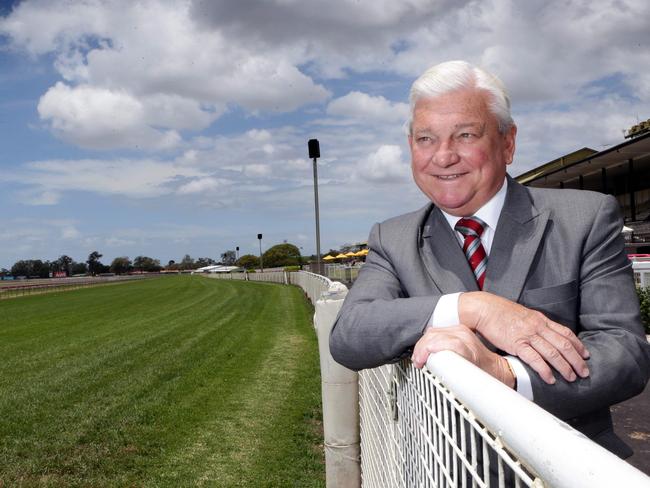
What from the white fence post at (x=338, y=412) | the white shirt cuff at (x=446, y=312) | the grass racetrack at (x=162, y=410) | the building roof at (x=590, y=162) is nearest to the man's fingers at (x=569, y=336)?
the white shirt cuff at (x=446, y=312)

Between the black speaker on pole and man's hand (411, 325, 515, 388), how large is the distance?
21661 millimetres

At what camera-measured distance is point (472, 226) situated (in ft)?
7.06

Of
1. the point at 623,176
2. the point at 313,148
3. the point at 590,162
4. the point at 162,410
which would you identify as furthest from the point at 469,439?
the point at 623,176

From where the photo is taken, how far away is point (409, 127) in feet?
7.52

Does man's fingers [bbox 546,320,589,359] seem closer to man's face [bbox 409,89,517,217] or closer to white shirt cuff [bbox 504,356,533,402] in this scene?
white shirt cuff [bbox 504,356,533,402]

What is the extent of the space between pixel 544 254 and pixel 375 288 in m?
0.60

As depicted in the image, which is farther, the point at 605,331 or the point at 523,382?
the point at 605,331

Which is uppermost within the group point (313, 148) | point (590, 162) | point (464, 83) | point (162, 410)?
point (590, 162)

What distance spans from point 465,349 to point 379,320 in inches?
16.8

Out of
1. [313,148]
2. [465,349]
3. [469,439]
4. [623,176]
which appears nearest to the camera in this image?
[465,349]

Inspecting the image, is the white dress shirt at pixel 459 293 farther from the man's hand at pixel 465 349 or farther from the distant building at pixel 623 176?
the distant building at pixel 623 176

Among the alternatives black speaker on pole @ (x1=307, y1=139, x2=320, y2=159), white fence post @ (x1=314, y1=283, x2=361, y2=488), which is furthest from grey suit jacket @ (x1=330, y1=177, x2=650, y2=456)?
black speaker on pole @ (x1=307, y1=139, x2=320, y2=159)

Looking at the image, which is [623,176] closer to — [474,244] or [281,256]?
[474,244]

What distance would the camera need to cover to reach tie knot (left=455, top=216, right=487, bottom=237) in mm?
2148
